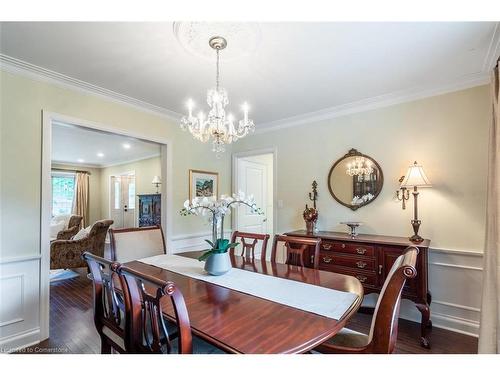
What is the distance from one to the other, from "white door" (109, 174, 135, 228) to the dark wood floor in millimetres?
4282

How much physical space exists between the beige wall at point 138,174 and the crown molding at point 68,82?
10.9ft

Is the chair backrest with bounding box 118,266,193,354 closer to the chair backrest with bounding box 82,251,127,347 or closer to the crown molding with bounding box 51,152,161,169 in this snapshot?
the chair backrest with bounding box 82,251,127,347

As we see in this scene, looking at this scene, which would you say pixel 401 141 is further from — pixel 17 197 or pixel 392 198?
pixel 17 197

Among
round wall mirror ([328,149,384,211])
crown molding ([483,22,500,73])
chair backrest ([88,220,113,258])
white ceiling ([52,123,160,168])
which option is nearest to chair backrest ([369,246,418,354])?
crown molding ([483,22,500,73])

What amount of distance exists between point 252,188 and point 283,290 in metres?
3.27

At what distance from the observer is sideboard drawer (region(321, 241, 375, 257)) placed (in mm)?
2501

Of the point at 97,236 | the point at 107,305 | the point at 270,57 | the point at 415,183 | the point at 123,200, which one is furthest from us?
the point at 123,200

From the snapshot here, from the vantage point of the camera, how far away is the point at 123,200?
7.39 metres

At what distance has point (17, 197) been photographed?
2139mm

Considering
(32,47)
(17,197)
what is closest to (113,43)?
Result: (32,47)

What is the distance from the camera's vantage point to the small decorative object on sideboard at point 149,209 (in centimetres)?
573

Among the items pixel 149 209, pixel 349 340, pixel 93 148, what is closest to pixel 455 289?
pixel 349 340

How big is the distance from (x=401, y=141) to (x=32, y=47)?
349cm

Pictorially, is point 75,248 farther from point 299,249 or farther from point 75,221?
point 299,249
